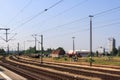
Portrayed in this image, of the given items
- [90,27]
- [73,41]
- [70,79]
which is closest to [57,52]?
[73,41]

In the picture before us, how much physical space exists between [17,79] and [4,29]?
55927 mm

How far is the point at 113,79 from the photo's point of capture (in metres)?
26.6

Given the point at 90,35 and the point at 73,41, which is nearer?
the point at 90,35

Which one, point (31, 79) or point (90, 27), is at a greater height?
point (90, 27)

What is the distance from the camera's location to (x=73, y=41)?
485 ft

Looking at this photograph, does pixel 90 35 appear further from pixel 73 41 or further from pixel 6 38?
pixel 73 41

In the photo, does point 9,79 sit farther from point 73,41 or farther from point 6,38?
point 73,41

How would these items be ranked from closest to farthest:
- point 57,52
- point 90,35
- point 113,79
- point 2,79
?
point 2,79
point 113,79
point 90,35
point 57,52

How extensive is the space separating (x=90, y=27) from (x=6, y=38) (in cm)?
2568

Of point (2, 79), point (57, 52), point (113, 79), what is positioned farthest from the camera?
point (57, 52)

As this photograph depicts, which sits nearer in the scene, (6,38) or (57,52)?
(6,38)

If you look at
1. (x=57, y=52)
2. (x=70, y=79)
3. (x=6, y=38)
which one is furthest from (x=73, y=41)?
(x=70, y=79)

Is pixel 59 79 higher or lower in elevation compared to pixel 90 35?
lower

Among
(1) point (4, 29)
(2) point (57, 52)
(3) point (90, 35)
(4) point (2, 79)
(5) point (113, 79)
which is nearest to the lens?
(4) point (2, 79)
